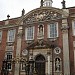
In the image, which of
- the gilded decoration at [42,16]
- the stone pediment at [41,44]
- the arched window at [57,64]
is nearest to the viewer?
the arched window at [57,64]

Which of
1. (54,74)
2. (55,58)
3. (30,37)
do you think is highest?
(30,37)

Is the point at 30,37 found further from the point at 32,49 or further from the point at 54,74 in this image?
the point at 54,74

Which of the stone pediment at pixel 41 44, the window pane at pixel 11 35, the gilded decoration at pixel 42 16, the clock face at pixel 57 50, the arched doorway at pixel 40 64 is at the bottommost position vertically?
the arched doorway at pixel 40 64

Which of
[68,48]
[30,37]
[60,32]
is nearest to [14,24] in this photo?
[30,37]

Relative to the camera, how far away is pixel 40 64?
23.3 meters

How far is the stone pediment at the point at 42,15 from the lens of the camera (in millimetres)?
23873

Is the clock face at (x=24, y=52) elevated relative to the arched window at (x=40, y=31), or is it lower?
lower

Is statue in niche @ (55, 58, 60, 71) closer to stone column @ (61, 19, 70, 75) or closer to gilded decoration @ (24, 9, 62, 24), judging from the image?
stone column @ (61, 19, 70, 75)

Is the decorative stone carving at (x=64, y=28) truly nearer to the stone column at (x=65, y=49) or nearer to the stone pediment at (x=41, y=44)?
the stone column at (x=65, y=49)

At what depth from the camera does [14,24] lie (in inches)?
1043

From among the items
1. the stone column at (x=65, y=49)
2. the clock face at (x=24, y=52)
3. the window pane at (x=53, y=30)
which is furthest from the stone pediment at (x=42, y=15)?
the clock face at (x=24, y=52)

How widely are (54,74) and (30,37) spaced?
6214mm

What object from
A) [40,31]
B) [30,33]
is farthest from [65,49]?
[30,33]

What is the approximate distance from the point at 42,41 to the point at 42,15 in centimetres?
380
